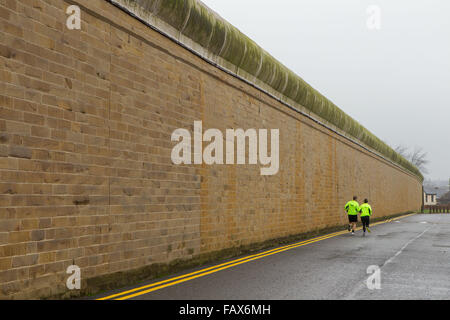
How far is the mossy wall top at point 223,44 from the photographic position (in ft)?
29.0

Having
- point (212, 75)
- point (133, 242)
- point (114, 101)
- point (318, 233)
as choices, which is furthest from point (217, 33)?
point (318, 233)

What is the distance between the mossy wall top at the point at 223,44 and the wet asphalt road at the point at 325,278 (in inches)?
191

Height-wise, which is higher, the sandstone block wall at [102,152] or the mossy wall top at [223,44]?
the mossy wall top at [223,44]

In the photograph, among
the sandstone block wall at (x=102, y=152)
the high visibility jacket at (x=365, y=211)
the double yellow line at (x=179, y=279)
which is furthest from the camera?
the high visibility jacket at (x=365, y=211)

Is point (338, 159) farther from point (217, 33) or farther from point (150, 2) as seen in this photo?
point (150, 2)

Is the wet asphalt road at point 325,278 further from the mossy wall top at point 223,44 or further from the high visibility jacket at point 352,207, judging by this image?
the high visibility jacket at point 352,207

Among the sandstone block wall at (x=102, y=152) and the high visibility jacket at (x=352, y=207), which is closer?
the sandstone block wall at (x=102, y=152)

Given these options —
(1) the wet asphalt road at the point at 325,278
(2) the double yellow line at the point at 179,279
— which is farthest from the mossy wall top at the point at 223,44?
(1) the wet asphalt road at the point at 325,278

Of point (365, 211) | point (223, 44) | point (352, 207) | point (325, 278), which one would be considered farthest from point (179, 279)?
point (365, 211)

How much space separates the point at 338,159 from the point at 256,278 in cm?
1537

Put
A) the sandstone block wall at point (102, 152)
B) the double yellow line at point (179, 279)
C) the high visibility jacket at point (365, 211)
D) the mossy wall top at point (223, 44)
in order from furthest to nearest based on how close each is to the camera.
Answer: the high visibility jacket at point (365, 211)
the mossy wall top at point (223, 44)
the double yellow line at point (179, 279)
the sandstone block wall at point (102, 152)

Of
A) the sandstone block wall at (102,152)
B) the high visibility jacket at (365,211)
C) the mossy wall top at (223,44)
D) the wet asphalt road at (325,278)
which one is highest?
the mossy wall top at (223,44)

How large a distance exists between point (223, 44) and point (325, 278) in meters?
6.22

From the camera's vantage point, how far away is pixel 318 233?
1867 centimetres
